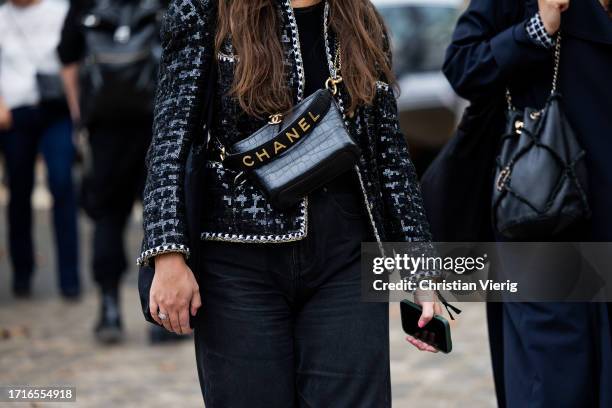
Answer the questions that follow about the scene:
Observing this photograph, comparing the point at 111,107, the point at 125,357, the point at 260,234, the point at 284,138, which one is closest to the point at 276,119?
the point at 284,138

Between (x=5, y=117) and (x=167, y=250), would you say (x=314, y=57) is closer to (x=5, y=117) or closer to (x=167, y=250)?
(x=167, y=250)

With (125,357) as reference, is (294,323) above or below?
above

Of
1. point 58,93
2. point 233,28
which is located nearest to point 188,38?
point 233,28

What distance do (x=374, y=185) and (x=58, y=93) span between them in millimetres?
4622

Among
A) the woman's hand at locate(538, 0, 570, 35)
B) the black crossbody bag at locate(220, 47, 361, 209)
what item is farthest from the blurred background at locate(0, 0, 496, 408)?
the black crossbody bag at locate(220, 47, 361, 209)

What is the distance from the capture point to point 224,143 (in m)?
2.77

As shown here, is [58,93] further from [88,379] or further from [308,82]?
[308,82]

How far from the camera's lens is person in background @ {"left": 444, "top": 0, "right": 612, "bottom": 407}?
3406 mm

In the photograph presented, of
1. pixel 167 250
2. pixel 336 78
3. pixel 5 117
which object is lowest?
pixel 167 250

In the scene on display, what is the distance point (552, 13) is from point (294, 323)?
1.29 m

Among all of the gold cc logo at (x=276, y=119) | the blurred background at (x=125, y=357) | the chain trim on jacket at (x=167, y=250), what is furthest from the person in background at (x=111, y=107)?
the chain trim on jacket at (x=167, y=250)

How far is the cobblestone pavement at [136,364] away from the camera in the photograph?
5254mm

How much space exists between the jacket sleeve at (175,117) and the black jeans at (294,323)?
0.15 m

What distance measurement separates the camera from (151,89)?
5.90 metres
